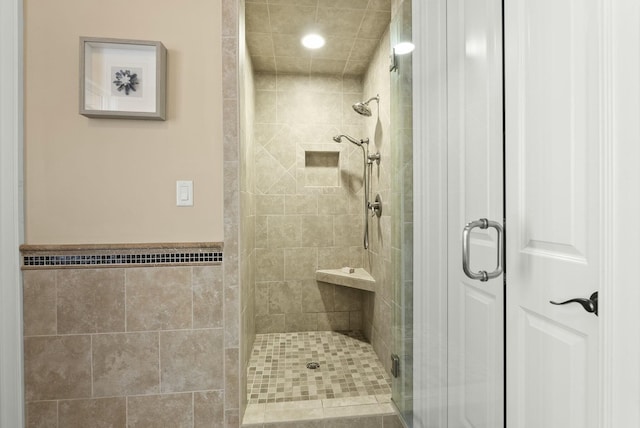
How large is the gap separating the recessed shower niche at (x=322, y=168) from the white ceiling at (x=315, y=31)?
2.51 feet

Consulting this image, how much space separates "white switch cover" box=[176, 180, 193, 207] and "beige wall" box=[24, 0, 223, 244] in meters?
0.02

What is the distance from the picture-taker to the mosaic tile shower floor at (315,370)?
1880mm

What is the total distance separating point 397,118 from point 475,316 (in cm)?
109

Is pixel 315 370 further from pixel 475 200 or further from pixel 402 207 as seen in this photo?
pixel 475 200

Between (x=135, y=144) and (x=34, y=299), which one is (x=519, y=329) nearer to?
(x=135, y=144)

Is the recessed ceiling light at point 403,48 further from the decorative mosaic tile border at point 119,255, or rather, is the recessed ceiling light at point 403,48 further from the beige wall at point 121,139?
the decorative mosaic tile border at point 119,255

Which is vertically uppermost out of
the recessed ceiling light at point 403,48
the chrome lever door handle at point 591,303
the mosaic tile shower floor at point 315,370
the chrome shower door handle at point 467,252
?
the recessed ceiling light at point 403,48

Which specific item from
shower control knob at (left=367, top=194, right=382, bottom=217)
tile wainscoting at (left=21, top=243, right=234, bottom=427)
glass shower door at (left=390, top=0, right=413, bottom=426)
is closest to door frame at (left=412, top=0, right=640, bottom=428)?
glass shower door at (left=390, top=0, right=413, bottom=426)

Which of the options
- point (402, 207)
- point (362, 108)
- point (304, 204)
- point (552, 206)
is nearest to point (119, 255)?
point (402, 207)

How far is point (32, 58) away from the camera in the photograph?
1430 mm

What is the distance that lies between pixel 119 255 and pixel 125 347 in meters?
0.42

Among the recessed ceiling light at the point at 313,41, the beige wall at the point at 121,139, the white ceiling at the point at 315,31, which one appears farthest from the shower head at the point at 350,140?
the beige wall at the point at 121,139

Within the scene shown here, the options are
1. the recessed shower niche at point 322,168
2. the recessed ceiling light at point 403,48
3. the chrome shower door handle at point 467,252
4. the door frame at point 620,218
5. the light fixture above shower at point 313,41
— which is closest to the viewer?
the door frame at point 620,218

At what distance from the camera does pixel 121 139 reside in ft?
4.84
